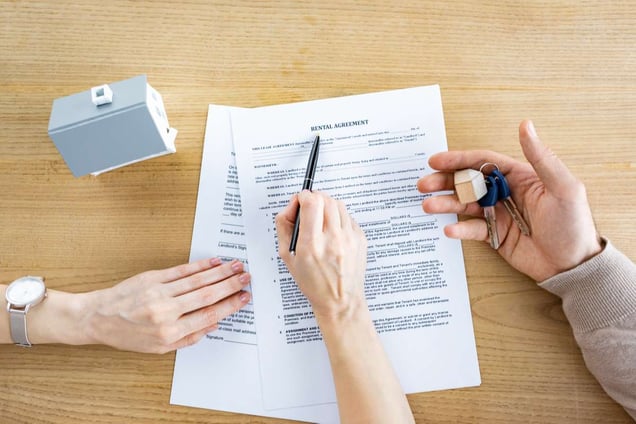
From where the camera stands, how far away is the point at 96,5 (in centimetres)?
86

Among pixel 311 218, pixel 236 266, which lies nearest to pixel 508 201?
pixel 311 218

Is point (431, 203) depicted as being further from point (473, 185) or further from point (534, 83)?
point (534, 83)

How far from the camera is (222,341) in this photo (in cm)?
85

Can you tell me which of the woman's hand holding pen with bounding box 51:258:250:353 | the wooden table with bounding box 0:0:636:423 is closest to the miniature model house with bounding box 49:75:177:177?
the wooden table with bounding box 0:0:636:423

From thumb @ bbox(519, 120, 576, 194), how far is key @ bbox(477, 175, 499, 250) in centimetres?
7

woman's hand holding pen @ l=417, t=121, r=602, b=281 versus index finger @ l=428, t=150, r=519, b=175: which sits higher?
index finger @ l=428, t=150, r=519, b=175

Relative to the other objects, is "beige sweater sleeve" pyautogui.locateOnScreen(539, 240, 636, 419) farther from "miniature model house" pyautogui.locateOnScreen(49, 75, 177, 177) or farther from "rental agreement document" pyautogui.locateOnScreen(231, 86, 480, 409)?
"miniature model house" pyautogui.locateOnScreen(49, 75, 177, 177)

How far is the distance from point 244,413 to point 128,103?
52 centimetres

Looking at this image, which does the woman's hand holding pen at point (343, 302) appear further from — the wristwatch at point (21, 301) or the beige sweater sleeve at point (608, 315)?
the wristwatch at point (21, 301)

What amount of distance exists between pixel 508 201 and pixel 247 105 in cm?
46

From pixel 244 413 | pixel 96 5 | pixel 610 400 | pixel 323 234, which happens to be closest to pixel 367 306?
pixel 323 234

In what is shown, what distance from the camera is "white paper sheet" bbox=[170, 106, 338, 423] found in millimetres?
835

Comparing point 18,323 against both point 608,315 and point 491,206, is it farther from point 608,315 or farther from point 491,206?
point 608,315

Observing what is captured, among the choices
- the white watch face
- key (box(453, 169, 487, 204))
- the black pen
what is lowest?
the white watch face
